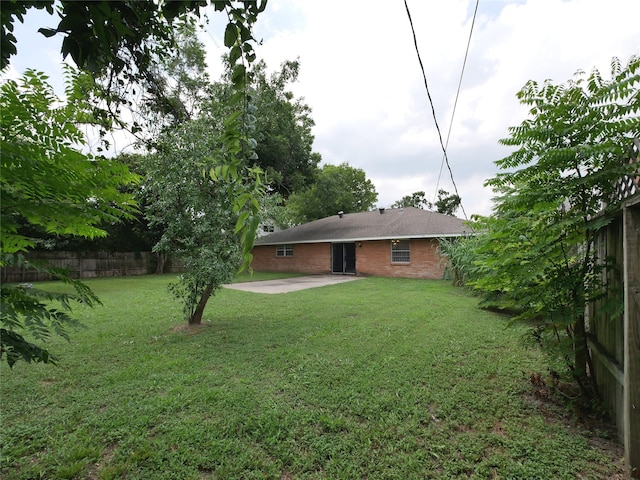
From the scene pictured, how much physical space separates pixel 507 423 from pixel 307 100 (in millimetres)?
23841

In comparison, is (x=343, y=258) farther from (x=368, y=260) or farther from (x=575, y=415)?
(x=575, y=415)

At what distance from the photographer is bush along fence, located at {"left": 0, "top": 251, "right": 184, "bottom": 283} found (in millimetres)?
14809

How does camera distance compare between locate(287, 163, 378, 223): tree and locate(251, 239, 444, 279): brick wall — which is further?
locate(287, 163, 378, 223): tree

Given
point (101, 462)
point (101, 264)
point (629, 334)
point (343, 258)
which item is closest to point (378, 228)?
point (343, 258)

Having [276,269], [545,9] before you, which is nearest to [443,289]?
[545,9]

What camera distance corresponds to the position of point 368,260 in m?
17.3

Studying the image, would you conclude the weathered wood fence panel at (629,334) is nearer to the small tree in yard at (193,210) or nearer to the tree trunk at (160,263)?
the small tree in yard at (193,210)

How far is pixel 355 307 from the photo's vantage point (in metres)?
8.13

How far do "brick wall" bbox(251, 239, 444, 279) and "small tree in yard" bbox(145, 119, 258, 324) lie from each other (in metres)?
11.3

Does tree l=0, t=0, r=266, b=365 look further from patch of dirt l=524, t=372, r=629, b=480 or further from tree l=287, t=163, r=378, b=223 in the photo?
tree l=287, t=163, r=378, b=223

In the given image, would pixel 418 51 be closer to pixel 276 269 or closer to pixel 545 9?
pixel 545 9

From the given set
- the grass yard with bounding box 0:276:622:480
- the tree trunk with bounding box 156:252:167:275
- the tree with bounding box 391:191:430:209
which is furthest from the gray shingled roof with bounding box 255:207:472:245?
the tree with bounding box 391:191:430:209

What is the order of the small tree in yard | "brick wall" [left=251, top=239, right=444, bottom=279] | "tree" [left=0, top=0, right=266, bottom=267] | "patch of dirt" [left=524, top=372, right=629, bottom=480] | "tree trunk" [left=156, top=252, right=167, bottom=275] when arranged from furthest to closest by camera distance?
1. "tree trunk" [left=156, top=252, right=167, bottom=275]
2. "brick wall" [left=251, top=239, right=444, bottom=279]
3. the small tree in yard
4. "patch of dirt" [left=524, top=372, right=629, bottom=480]
5. "tree" [left=0, top=0, right=266, bottom=267]

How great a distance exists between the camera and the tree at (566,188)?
2.45 meters
